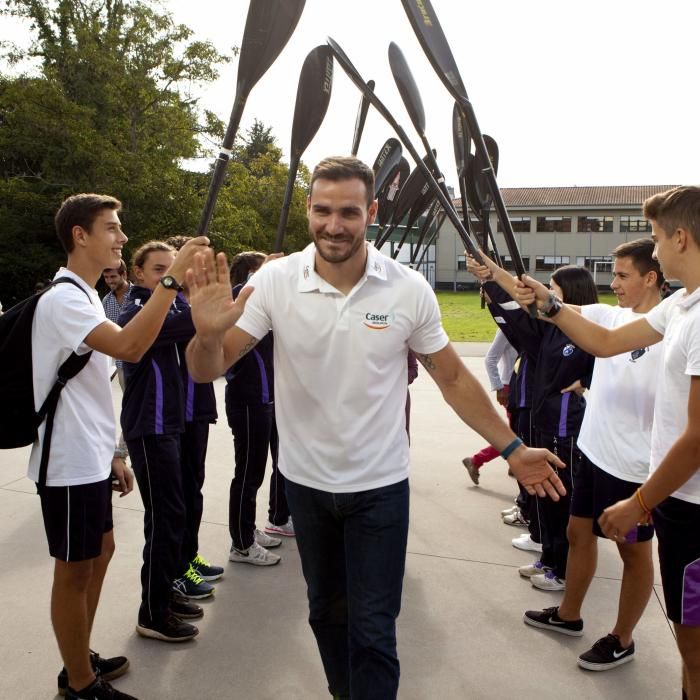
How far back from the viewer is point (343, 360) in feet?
7.30

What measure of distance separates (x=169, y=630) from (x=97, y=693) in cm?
57

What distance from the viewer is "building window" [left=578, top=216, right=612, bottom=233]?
173 ft

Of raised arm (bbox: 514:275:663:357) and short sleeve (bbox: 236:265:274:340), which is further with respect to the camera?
raised arm (bbox: 514:275:663:357)

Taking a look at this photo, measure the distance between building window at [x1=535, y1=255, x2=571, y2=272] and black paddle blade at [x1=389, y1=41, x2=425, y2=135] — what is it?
5276cm

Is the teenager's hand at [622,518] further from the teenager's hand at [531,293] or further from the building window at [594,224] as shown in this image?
the building window at [594,224]

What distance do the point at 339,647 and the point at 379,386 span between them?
1.01 meters

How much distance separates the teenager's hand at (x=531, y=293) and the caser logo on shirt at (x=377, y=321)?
84 cm

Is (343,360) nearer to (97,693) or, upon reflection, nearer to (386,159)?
(97,693)

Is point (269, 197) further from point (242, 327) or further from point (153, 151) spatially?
point (242, 327)

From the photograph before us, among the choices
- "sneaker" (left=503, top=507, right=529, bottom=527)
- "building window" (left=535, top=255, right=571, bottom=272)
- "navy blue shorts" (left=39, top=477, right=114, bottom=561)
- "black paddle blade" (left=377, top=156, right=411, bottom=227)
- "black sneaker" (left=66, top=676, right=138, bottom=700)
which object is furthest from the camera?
"building window" (left=535, top=255, right=571, bottom=272)

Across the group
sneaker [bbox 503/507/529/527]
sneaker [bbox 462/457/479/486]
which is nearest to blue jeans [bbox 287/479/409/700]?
sneaker [bbox 503/507/529/527]

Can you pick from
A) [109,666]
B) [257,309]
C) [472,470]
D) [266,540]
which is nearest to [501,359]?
[472,470]

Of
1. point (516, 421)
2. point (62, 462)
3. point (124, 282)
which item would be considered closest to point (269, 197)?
point (124, 282)

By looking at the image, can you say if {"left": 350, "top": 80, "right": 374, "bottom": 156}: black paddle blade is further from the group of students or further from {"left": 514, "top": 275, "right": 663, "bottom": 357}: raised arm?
{"left": 514, "top": 275, "right": 663, "bottom": 357}: raised arm
